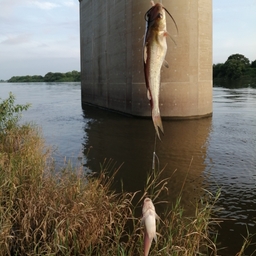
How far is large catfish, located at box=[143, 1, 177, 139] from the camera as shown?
153 centimetres

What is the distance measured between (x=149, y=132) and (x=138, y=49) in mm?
4162

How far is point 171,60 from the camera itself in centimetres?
1391

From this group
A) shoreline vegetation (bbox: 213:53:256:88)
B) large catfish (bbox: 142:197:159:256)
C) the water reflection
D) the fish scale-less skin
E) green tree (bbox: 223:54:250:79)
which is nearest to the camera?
the fish scale-less skin

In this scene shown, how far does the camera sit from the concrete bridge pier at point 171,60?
13984 mm

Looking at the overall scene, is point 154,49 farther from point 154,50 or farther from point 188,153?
point 188,153

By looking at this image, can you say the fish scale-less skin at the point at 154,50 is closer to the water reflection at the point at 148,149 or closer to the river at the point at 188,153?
the river at the point at 188,153

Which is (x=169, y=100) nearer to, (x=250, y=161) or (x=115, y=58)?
(x=115, y=58)

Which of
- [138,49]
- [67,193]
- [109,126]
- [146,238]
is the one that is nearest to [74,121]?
[109,126]

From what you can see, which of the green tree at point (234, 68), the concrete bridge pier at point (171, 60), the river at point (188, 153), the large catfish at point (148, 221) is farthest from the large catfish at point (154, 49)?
the green tree at point (234, 68)

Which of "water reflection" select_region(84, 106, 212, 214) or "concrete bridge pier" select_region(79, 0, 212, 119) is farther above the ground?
"concrete bridge pier" select_region(79, 0, 212, 119)

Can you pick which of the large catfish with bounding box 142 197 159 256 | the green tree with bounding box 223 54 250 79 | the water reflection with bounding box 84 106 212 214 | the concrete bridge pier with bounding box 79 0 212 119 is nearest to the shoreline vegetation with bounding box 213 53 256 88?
the green tree with bounding box 223 54 250 79

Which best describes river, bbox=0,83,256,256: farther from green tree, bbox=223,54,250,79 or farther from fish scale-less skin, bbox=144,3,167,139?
green tree, bbox=223,54,250,79

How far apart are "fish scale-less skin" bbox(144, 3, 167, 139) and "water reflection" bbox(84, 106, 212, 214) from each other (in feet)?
12.3

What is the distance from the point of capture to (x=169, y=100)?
14.2m
